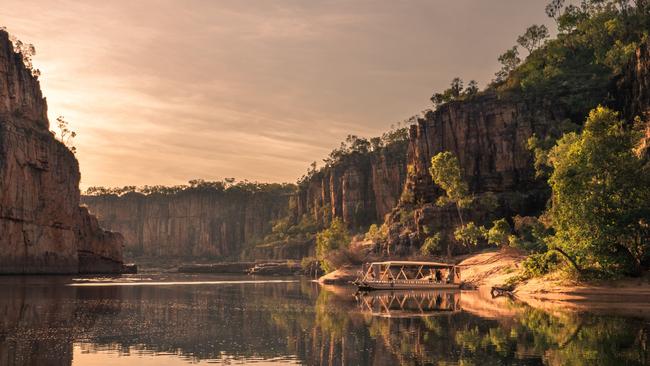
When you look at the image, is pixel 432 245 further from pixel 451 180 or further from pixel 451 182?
pixel 451 180

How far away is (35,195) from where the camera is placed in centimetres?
12912

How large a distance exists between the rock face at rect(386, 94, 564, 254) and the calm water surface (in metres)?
60.0

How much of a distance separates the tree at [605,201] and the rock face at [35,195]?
320ft

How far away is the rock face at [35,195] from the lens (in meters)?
120

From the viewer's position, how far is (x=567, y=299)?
2478 inches

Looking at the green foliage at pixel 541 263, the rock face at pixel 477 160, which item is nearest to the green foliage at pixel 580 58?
the rock face at pixel 477 160

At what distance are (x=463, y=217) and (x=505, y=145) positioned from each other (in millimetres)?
21683

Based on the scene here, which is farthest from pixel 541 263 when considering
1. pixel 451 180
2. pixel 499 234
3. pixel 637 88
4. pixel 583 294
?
pixel 637 88

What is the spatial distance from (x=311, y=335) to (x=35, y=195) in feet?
353

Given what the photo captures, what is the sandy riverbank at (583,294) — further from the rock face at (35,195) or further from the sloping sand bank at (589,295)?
the rock face at (35,195)

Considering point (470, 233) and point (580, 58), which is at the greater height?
point (580, 58)

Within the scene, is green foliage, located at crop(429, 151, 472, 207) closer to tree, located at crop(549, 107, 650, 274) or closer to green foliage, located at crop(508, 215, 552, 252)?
green foliage, located at crop(508, 215, 552, 252)

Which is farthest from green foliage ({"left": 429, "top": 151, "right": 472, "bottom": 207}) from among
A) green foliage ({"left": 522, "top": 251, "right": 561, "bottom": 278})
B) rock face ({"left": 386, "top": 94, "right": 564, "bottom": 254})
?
green foliage ({"left": 522, "top": 251, "right": 561, "bottom": 278})

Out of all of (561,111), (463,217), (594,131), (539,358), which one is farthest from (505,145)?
(539,358)
